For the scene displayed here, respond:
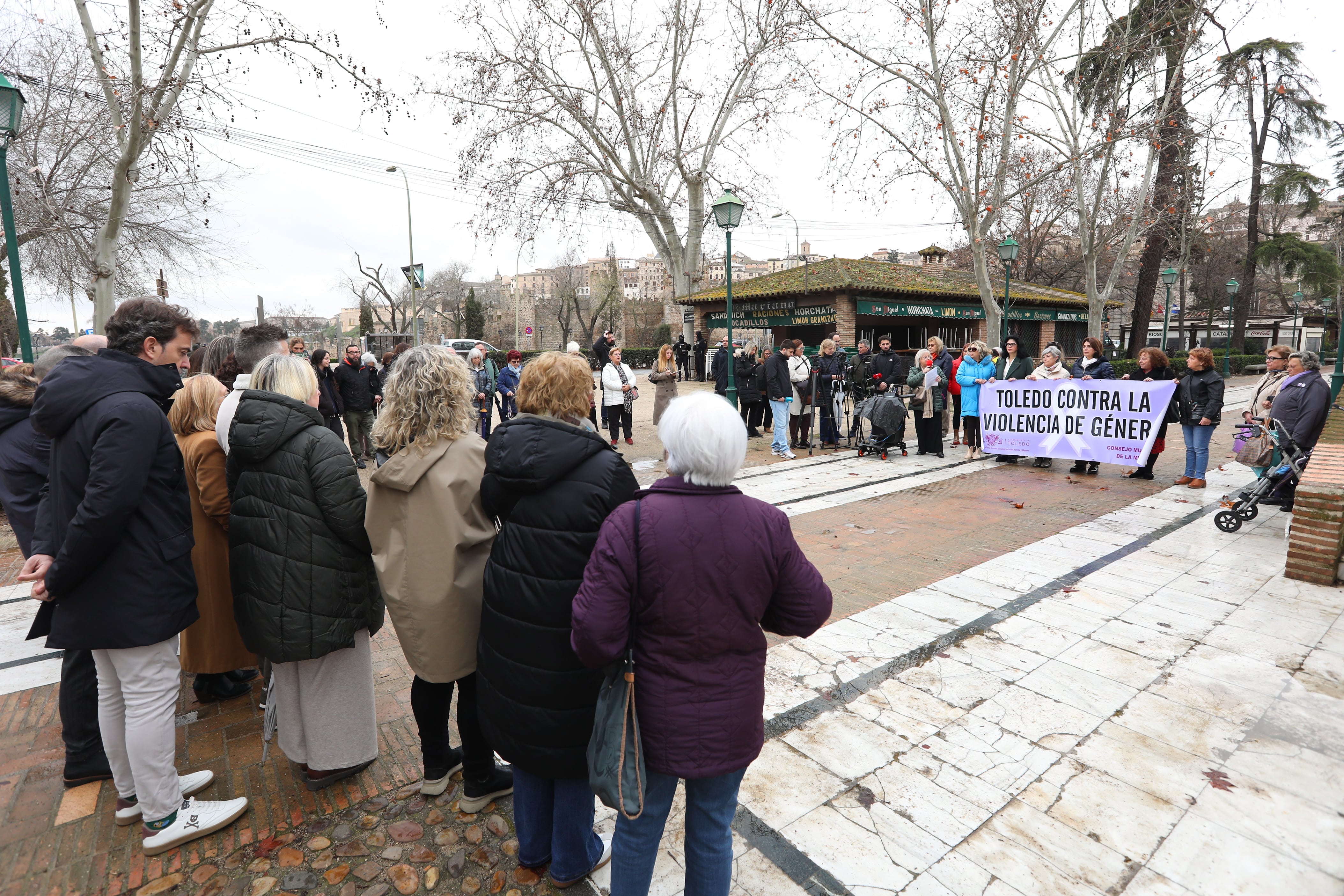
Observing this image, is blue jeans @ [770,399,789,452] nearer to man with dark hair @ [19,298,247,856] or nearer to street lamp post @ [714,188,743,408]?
street lamp post @ [714,188,743,408]

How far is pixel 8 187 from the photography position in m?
6.21

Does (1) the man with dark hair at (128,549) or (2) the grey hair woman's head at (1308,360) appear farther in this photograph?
(2) the grey hair woman's head at (1308,360)

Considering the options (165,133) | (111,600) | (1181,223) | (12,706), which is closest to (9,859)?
(111,600)

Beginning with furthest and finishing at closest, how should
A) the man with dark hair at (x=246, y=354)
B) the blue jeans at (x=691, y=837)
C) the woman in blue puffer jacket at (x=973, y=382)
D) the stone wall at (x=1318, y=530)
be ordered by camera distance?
the woman in blue puffer jacket at (x=973, y=382)
the stone wall at (x=1318, y=530)
the man with dark hair at (x=246, y=354)
the blue jeans at (x=691, y=837)

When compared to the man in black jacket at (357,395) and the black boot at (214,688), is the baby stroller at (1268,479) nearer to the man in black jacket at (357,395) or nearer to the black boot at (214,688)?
the black boot at (214,688)

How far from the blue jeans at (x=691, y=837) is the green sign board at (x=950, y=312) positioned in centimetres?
2131

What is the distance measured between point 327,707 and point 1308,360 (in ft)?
28.2

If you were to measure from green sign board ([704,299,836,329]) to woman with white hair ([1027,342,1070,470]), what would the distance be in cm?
1400

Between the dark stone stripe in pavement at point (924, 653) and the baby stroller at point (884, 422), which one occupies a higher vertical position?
the baby stroller at point (884, 422)

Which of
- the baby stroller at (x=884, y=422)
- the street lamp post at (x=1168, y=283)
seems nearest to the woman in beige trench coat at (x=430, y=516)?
the baby stroller at (x=884, y=422)

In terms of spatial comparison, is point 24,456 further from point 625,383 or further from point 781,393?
point 781,393

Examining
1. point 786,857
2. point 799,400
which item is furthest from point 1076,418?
point 786,857

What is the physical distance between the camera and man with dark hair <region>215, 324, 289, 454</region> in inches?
108

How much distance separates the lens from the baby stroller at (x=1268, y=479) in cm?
594
